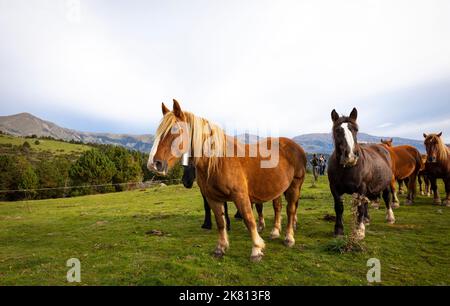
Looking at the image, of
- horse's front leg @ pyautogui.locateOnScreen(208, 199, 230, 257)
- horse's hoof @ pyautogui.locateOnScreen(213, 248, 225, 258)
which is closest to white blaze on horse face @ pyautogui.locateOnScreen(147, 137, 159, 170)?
horse's front leg @ pyautogui.locateOnScreen(208, 199, 230, 257)

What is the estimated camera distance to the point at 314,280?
450cm

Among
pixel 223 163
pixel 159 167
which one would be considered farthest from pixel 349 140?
pixel 159 167

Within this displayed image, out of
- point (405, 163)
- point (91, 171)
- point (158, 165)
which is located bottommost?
point (91, 171)

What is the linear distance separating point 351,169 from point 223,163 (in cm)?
373

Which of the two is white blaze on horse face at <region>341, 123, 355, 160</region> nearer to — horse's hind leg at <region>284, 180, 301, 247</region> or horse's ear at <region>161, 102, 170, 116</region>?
horse's hind leg at <region>284, 180, 301, 247</region>

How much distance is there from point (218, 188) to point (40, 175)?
232ft

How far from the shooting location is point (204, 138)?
5137mm

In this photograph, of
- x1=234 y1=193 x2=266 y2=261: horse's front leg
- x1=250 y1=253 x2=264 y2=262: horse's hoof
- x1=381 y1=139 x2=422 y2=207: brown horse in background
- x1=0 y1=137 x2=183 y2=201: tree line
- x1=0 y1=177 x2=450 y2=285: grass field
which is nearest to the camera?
x1=0 y1=177 x2=450 y2=285: grass field

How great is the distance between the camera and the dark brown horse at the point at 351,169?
622 centimetres

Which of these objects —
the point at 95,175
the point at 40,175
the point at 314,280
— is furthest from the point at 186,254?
the point at 40,175

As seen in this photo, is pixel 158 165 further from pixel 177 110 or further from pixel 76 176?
pixel 76 176

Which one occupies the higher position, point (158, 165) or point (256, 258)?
point (158, 165)

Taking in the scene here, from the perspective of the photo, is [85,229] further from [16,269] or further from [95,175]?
[95,175]

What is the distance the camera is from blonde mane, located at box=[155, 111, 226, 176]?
4996 mm
